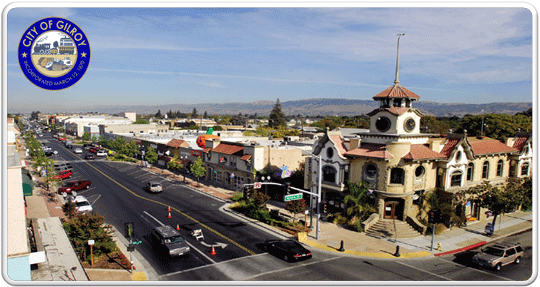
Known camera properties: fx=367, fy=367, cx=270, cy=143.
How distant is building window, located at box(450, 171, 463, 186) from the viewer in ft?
121

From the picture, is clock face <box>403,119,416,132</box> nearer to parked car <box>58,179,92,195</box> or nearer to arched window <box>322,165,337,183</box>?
arched window <box>322,165,337,183</box>

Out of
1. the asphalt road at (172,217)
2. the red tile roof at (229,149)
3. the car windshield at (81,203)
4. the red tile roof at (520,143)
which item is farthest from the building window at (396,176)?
the car windshield at (81,203)

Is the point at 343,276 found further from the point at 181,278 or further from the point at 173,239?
the point at 173,239

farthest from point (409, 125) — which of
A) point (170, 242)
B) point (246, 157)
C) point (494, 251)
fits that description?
point (170, 242)

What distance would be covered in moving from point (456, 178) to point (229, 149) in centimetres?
3121

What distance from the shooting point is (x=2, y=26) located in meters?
16.1

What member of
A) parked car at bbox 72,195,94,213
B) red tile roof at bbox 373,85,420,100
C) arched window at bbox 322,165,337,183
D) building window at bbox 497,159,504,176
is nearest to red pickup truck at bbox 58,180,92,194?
parked car at bbox 72,195,94,213

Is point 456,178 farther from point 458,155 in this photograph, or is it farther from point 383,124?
point 383,124

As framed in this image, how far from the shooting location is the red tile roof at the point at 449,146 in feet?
120

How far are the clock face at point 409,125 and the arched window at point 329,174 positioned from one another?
27.0 ft

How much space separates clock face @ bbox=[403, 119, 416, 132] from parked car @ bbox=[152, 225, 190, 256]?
22.9 meters

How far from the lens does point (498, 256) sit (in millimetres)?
25812

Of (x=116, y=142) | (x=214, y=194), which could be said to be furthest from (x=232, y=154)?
(x=116, y=142)

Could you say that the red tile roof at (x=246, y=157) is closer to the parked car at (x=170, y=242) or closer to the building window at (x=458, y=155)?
the parked car at (x=170, y=242)
